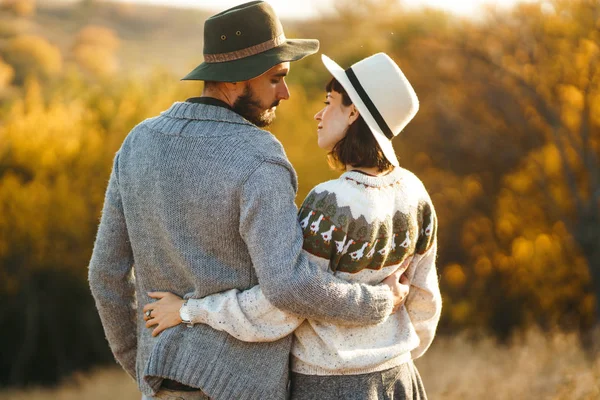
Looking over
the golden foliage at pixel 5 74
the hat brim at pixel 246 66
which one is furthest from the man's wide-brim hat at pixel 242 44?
the golden foliage at pixel 5 74

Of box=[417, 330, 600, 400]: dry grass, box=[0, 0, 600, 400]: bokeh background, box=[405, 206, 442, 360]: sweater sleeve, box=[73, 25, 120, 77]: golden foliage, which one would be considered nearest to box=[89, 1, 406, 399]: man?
box=[405, 206, 442, 360]: sweater sleeve

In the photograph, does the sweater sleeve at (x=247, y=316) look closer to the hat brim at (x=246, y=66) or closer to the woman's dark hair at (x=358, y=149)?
the woman's dark hair at (x=358, y=149)

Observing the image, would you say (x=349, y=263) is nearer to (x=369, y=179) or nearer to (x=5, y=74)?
(x=369, y=179)

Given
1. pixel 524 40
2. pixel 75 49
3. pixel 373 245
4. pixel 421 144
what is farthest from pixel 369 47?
pixel 75 49

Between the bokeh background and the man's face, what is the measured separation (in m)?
3.45

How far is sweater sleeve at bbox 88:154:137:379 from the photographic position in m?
2.11

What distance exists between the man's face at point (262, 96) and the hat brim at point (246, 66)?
5 cm

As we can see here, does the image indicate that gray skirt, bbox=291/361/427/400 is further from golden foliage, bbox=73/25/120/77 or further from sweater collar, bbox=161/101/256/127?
golden foliage, bbox=73/25/120/77

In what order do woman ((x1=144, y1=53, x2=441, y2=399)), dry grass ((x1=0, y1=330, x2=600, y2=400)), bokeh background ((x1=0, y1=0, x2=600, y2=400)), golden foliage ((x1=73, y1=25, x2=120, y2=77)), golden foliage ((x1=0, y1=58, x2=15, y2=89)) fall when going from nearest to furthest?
woman ((x1=144, y1=53, x2=441, y2=399)) < dry grass ((x1=0, y1=330, x2=600, y2=400)) < bokeh background ((x1=0, y1=0, x2=600, y2=400)) < golden foliage ((x1=0, y1=58, x2=15, y2=89)) < golden foliage ((x1=73, y1=25, x2=120, y2=77))

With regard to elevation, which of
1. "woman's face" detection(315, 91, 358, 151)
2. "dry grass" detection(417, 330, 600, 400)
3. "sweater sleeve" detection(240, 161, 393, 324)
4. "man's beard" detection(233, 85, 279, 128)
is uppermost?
"man's beard" detection(233, 85, 279, 128)

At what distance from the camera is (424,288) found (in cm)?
217

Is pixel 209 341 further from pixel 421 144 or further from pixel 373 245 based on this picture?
pixel 421 144

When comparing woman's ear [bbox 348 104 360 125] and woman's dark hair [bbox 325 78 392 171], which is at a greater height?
woman's ear [bbox 348 104 360 125]

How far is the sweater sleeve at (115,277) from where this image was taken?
211 cm
